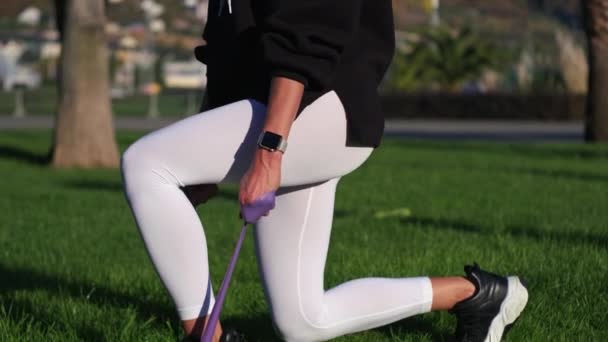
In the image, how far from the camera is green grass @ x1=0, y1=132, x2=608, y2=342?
4.77m

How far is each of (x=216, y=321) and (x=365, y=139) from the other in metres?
0.66

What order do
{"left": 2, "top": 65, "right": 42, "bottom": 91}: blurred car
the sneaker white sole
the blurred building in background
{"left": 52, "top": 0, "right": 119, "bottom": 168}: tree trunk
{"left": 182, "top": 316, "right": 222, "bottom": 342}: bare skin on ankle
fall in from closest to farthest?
{"left": 182, "top": 316, "right": 222, "bottom": 342}: bare skin on ankle
the sneaker white sole
{"left": 52, "top": 0, "right": 119, "bottom": 168}: tree trunk
the blurred building in background
{"left": 2, "top": 65, "right": 42, "bottom": 91}: blurred car

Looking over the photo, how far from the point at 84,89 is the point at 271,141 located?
1328 cm

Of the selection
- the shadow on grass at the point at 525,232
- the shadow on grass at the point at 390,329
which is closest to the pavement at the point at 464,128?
the shadow on grass at the point at 525,232

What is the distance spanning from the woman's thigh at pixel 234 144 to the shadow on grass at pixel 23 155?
45.8 feet

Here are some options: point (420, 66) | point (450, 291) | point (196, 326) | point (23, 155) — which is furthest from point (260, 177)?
point (420, 66)

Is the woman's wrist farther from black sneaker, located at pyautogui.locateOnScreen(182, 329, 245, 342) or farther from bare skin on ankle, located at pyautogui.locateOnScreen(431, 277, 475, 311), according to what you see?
bare skin on ankle, located at pyautogui.locateOnScreen(431, 277, 475, 311)

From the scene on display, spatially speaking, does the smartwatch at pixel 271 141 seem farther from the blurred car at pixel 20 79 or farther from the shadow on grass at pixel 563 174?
the blurred car at pixel 20 79

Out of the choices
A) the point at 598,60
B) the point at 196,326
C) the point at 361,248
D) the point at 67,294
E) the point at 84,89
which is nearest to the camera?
the point at 196,326

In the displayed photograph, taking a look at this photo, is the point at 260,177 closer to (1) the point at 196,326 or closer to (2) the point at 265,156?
(2) the point at 265,156

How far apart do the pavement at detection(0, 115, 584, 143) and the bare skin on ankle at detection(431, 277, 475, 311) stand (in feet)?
68.8

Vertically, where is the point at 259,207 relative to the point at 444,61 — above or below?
above

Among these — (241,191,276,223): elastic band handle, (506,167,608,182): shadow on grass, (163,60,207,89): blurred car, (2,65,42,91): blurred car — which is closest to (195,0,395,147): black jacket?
(241,191,276,223): elastic band handle

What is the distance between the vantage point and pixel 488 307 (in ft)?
12.9
